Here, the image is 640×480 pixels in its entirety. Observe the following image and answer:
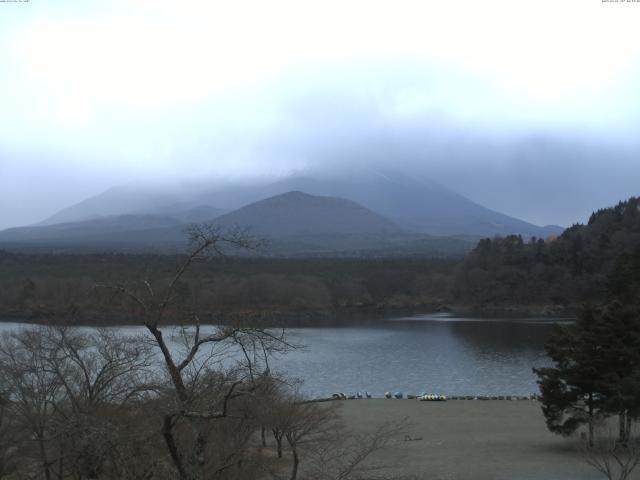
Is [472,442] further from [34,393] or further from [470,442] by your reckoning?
[34,393]

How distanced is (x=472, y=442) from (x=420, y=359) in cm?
1846

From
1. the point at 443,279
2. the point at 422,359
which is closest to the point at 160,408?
the point at 422,359

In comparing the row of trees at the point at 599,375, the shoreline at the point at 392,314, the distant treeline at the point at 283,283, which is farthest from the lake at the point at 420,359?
the distant treeline at the point at 283,283

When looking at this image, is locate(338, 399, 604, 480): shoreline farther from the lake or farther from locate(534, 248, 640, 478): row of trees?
the lake

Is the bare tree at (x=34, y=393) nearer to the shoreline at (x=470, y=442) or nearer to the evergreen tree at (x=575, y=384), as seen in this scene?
the shoreline at (x=470, y=442)

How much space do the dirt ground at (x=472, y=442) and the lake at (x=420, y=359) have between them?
325cm

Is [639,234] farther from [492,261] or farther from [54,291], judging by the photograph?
[54,291]

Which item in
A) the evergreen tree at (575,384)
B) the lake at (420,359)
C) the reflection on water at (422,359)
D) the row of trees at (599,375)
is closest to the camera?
the row of trees at (599,375)

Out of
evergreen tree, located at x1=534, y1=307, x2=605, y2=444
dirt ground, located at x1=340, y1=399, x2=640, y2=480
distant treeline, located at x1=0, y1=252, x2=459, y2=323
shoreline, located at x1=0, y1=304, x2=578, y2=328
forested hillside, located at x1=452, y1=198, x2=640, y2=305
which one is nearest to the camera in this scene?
dirt ground, located at x1=340, y1=399, x2=640, y2=480

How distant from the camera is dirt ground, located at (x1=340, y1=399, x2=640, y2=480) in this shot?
15.5 metres

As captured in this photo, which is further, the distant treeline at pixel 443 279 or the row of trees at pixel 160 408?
the distant treeline at pixel 443 279

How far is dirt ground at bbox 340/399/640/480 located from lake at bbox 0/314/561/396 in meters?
3.25

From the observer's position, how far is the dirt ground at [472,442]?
15.5 metres

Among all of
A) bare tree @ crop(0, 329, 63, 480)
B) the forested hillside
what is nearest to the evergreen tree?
bare tree @ crop(0, 329, 63, 480)
